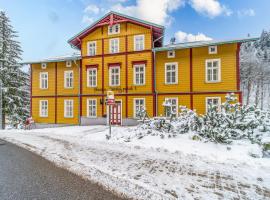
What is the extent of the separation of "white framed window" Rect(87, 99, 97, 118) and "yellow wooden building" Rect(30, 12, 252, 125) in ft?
0.33

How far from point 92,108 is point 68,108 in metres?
2.91

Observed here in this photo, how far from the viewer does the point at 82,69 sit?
17406 millimetres

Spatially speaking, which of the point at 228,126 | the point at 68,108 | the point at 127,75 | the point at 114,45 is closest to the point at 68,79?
the point at 68,108

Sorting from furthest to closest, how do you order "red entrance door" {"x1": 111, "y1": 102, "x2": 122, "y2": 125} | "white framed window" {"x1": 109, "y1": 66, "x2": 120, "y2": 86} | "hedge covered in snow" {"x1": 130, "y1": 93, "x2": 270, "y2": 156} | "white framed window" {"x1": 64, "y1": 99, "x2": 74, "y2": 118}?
"white framed window" {"x1": 64, "y1": 99, "x2": 74, "y2": 118}
"white framed window" {"x1": 109, "y1": 66, "x2": 120, "y2": 86}
"red entrance door" {"x1": 111, "y1": 102, "x2": 122, "y2": 125}
"hedge covered in snow" {"x1": 130, "y1": 93, "x2": 270, "y2": 156}

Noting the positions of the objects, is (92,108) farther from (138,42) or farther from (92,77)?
(138,42)

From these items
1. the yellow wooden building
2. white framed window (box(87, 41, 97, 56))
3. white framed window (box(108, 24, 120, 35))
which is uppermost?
white framed window (box(108, 24, 120, 35))

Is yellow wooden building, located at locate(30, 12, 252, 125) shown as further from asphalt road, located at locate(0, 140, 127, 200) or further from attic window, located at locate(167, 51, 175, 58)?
asphalt road, located at locate(0, 140, 127, 200)

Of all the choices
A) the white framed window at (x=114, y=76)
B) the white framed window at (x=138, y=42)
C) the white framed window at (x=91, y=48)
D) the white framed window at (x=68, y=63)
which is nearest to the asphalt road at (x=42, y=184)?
the white framed window at (x=114, y=76)

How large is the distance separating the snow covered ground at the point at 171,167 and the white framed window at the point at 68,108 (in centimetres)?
1018

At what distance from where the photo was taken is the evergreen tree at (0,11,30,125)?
792 inches

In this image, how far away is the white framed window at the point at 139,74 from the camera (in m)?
15.7

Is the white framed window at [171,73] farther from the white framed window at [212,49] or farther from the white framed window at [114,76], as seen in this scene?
the white framed window at [114,76]

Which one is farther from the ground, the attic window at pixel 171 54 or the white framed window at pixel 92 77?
the attic window at pixel 171 54

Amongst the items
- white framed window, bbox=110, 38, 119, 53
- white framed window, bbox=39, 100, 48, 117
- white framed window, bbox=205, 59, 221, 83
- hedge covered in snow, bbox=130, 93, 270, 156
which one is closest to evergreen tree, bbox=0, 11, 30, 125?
white framed window, bbox=39, 100, 48, 117
